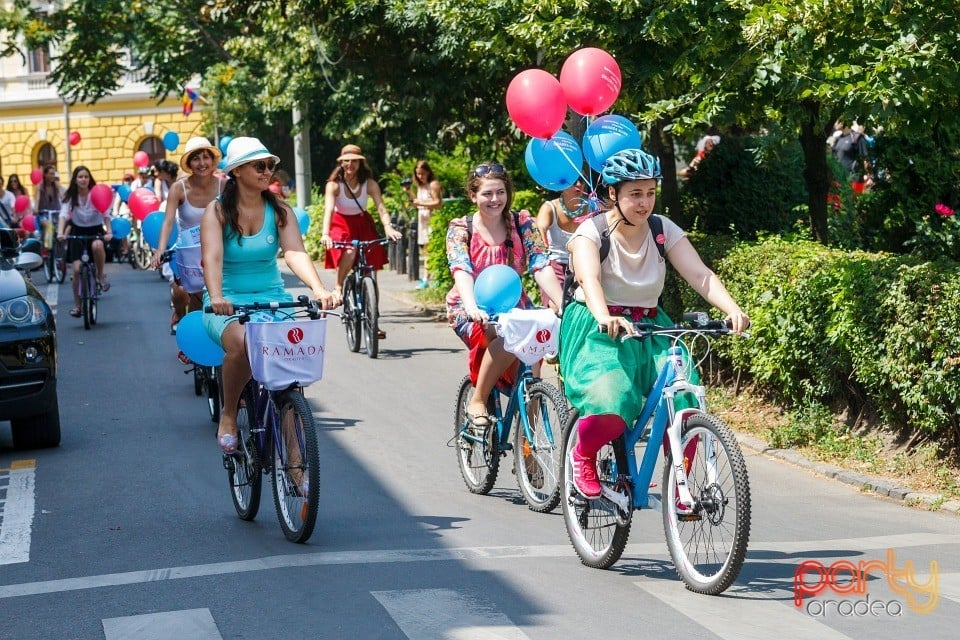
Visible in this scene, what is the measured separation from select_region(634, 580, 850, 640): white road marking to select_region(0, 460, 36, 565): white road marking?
3111mm

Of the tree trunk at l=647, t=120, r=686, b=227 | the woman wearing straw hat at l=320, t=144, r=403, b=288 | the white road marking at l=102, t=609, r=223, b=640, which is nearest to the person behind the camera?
the white road marking at l=102, t=609, r=223, b=640

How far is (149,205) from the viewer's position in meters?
15.6

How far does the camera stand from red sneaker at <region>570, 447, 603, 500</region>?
6637 mm

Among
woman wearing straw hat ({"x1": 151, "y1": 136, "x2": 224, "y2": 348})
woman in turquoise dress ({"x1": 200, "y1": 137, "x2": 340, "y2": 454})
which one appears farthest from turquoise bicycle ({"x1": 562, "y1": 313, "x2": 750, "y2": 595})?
woman wearing straw hat ({"x1": 151, "y1": 136, "x2": 224, "y2": 348})

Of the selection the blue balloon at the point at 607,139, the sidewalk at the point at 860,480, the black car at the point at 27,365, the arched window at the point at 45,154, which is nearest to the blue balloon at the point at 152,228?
the black car at the point at 27,365

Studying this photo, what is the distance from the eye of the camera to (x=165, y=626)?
228 inches

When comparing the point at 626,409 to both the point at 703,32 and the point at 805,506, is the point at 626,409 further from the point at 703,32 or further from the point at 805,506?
the point at 703,32

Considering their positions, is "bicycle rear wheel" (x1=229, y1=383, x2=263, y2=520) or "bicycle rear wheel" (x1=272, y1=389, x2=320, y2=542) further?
"bicycle rear wheel" (x1=229, y1=383, x2=263, y2=520)

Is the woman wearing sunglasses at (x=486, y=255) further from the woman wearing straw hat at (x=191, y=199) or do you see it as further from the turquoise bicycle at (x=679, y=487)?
the woman wearing straw hat at (x=191, y=199)

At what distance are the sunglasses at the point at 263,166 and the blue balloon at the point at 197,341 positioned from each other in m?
0.99

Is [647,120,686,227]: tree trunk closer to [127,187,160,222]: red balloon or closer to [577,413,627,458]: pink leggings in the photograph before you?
[127,187,160,222]: red balloon

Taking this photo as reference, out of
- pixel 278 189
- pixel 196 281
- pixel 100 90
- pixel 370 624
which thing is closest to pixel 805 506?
pixel 370 624

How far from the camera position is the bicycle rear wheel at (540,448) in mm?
7688

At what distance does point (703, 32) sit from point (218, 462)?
4.52 meters
